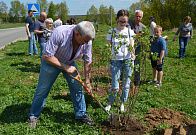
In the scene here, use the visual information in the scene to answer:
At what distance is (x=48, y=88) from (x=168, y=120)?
6.62 ft

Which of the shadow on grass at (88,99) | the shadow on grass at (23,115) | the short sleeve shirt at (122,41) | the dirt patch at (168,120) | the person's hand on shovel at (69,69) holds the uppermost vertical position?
the short sleeve shirt at (122,41)

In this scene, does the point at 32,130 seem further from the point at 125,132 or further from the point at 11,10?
the point at 11,10

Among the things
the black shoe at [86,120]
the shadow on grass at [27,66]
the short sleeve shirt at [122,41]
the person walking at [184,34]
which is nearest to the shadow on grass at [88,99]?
the black shoe at [86,120]

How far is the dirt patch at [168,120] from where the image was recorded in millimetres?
4798

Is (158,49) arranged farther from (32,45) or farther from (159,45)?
(32,45)

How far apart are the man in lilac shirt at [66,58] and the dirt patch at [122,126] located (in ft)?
0.98

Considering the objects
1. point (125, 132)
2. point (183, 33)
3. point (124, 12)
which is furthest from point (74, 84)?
point (183, 33)

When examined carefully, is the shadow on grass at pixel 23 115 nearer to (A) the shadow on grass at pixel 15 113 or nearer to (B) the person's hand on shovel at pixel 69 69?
(A) the shadow on grass at pixel 15 113

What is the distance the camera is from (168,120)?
5520mm

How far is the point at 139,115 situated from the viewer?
5719mm

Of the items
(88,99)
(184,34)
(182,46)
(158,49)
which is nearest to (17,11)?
(184,34)

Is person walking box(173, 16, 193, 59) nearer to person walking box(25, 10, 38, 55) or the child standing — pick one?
person walking box(25, 10, 38, 55)

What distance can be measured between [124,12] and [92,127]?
188 centimetres

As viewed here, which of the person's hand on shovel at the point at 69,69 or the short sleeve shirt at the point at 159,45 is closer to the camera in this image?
the person's hand on shovel at the point at 69,69
